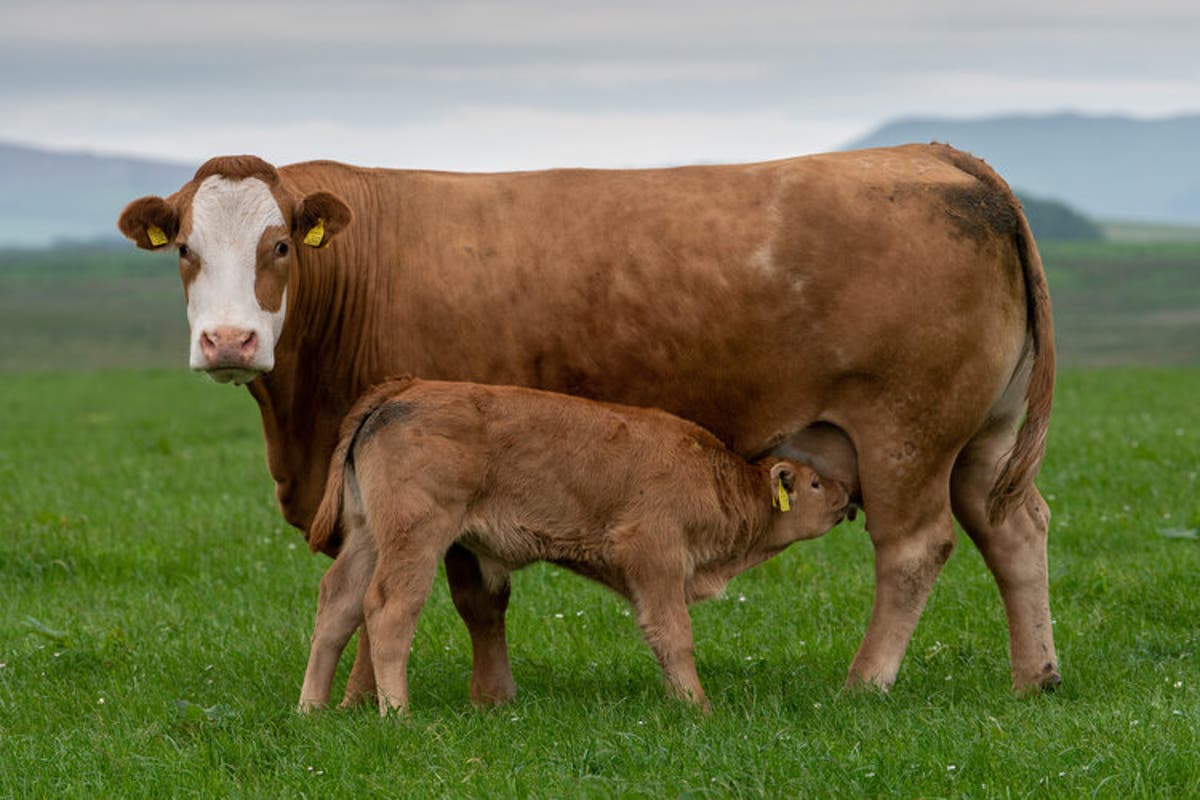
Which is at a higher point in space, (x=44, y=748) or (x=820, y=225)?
(x=820, y=225)

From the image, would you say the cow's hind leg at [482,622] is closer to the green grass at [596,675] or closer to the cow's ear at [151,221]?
the green grass at [596,675]

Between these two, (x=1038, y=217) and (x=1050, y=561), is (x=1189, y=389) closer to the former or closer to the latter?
(x=1050, y=561)

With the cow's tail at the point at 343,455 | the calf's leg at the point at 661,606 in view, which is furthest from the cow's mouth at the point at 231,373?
the calf's leg at the point at 661,606

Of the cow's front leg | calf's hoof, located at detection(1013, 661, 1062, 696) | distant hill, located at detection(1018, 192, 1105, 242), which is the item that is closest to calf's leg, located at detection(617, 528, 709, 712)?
the cow's front leg

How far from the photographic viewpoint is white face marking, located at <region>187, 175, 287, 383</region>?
270 inches

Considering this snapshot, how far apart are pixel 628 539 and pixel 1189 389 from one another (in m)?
15.4

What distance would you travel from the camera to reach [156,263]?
15062 centimetres

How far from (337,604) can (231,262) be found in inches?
62.3

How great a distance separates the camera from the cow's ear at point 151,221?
23.8 feet

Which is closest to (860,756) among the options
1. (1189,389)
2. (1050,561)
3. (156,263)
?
(1050,561)

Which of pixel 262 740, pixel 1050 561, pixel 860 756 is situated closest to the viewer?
pixel 860 756

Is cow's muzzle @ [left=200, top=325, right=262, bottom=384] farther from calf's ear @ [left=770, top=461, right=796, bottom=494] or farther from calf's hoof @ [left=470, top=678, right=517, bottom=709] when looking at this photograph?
calf's ear @ [left=770, top=461, right=796, bottom=494]

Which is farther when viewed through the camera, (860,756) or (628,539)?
(628,539)

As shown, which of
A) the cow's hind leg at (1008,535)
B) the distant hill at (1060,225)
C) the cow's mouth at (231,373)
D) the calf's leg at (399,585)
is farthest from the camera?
the distant hill at (1060,225)
